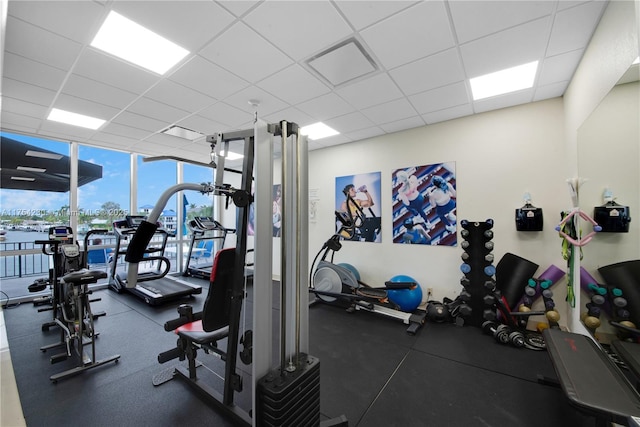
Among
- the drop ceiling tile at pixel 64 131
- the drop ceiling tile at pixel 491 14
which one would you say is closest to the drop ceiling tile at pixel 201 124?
the drop ceiling tile at pixel 64 131

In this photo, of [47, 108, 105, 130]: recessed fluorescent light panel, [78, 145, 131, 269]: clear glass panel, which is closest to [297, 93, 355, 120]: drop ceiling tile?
[47, 108, 105, 130]: recessed fluorescent light panel

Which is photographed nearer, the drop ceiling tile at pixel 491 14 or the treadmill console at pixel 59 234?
the drop ceiling tile at pixel 491 14

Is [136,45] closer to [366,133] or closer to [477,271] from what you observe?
[366,133]

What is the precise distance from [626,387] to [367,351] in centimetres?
181

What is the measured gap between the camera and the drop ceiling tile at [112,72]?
229 cm

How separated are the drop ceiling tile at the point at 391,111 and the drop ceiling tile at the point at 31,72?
3381 mm

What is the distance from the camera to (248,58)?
233cm

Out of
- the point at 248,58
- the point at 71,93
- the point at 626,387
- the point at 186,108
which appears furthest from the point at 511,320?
the point at 71,93

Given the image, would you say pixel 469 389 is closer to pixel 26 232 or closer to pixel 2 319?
pixel 2 319

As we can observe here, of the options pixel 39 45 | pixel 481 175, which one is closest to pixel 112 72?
pixel 39 45

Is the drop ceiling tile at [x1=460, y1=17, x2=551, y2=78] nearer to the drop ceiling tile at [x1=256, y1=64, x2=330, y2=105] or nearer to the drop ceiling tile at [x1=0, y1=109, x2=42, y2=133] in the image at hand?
the drop ceiling tile at [x1=256, y1=64, x2=330, y2=105]

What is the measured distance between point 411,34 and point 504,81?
145 centimetres

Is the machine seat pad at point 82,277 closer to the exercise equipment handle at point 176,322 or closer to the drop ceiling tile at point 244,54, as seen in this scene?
the exercise equipment handle at point 176,322

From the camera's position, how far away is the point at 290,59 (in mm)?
2352
